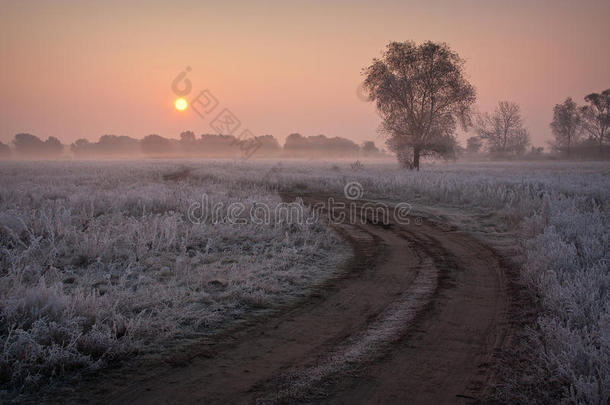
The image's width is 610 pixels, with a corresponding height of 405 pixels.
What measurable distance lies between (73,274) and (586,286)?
27.9ft

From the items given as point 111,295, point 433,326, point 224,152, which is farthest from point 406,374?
point 224,152

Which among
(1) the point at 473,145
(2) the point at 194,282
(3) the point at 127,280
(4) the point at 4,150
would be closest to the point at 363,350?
(2) the point at 194,282

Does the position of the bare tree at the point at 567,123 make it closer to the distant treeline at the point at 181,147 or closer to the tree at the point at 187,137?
the distant treeline at the point at 181,147

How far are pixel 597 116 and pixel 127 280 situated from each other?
9483cm

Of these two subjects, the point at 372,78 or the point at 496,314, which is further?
the point at 372,78

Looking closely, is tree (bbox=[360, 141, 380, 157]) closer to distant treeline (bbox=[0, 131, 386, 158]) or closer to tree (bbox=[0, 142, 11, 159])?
distant treeline (bbox=[0, 131, 386, 158])

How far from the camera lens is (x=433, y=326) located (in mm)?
5070

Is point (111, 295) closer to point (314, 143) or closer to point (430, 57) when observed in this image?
point (430, 57)

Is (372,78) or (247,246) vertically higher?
(372,78)

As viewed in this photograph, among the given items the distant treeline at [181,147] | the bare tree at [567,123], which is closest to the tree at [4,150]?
the distant treeline at [181,147]

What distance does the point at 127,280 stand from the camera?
6.65 meters

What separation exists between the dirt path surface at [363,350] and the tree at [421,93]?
3091cm

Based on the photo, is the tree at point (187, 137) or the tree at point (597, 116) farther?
the tree at point (187, 137)

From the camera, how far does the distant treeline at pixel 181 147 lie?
487ft
